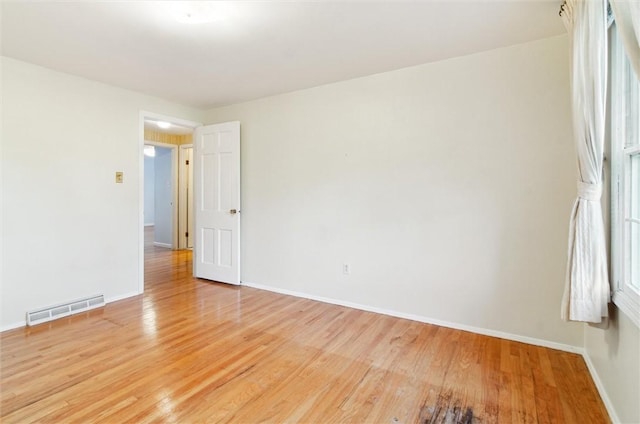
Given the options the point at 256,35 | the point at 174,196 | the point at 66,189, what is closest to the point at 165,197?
the point at 174,196

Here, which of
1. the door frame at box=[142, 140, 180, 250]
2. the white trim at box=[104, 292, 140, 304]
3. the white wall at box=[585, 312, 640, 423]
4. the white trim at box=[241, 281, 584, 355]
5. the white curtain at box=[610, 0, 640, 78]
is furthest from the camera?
the door frame at box=[142, 140, 180, 250]

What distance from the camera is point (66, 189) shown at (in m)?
3.08

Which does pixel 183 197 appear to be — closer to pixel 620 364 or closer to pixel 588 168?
pixel 588 168

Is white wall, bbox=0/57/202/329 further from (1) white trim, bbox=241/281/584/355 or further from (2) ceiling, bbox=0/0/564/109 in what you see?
(1) white trim, bbox=241/281/584/355

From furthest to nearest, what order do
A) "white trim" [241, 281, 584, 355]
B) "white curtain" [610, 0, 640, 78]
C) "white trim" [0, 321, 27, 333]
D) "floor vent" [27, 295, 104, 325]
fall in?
1. "floor vent" [27, 295, 104, 325]
2. "white trim" [0, 321, 27, 333]
3. "white trim" [241, 281, 584, 355]
4. "white curtain" [610, 0, 640, 78]

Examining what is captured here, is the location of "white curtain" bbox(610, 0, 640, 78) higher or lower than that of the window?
higher

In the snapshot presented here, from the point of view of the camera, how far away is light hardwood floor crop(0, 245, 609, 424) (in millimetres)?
1684

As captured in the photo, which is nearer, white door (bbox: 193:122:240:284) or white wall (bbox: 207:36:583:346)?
white wall (bbox: 207:36:583:346)

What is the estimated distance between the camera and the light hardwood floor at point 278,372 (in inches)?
66.3

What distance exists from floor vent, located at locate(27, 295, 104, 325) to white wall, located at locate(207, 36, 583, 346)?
5.94ft

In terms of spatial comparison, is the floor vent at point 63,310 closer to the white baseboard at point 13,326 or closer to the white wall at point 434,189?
the white baseboard at point 13,326

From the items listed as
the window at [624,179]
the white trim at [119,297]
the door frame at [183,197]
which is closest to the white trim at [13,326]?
the white trim at [119,297]

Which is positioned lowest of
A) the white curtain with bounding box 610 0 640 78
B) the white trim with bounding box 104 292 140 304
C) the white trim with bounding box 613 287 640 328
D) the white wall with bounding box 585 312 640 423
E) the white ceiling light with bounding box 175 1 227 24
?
the white trim with bounding box 104 292 140 304

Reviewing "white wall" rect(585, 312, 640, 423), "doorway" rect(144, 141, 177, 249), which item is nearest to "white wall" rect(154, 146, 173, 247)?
"doorway" rect(144, 141, 177, 249)
